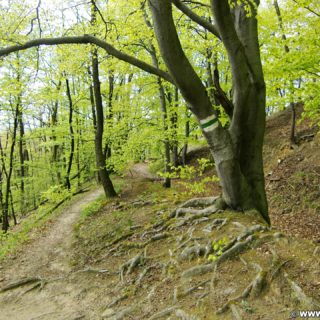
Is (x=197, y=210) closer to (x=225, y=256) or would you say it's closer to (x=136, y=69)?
(x=225, y=256)

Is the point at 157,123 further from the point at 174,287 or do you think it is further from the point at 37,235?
the point at 174,287

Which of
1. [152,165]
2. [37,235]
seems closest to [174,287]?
[37,235]

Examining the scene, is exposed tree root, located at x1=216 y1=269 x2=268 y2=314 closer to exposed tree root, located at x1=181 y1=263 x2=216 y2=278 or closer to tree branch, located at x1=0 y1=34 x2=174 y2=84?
exposed tree root, located at x1=181 y1=263 x2=216 y2=278

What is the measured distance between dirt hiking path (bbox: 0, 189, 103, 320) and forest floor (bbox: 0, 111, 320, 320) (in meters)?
0.03

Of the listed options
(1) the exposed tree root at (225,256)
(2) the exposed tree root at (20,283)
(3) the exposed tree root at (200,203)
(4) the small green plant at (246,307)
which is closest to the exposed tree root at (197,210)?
(3) the exposed tree root at (200,203)

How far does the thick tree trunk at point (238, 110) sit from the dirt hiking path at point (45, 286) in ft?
10.7

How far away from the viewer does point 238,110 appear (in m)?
4.90

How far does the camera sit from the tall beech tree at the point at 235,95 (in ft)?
13.5

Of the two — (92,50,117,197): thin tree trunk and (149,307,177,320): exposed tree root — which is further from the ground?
(92,50,117,197): thin tree trunk

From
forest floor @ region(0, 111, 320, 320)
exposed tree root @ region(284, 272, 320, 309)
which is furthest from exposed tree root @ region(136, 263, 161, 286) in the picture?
exposed tree root @ region(284, 272, 320, 309)

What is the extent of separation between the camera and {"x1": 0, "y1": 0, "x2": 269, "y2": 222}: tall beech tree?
13.5ft

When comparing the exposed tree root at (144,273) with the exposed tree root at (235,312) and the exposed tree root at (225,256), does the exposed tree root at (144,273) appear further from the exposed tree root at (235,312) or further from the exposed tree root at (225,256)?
the exposed tree root at (235,312)

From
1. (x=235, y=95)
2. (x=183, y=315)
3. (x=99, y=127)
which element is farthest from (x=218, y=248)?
(x=99, y=127)

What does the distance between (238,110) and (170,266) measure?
2.97m
